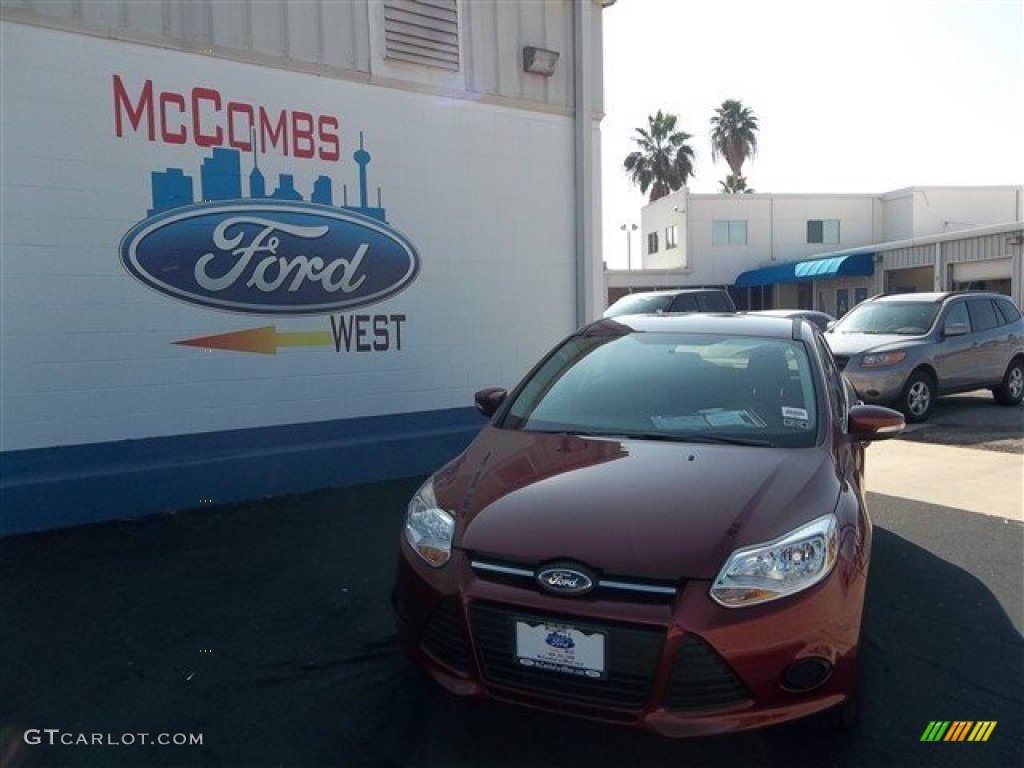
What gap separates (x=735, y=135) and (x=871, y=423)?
4751 cm

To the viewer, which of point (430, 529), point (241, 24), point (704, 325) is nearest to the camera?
point (430, 529)

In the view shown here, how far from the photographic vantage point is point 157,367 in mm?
5867

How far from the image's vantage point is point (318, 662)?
351 cm

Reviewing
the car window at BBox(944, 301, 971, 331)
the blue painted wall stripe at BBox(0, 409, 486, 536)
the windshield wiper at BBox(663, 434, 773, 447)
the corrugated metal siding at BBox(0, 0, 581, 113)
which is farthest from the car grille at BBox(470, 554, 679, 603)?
the car window at BBox(944, 301, 971, 331)

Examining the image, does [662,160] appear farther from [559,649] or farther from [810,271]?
[559,649]

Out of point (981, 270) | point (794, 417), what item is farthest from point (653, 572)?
point (981, 270)

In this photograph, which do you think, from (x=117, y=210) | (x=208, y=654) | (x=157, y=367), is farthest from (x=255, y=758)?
(x=117, y=210)

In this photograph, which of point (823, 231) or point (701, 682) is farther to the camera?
point (823, 231)

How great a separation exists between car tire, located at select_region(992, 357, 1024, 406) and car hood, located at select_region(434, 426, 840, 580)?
978cm

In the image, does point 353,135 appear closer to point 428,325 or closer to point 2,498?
point 428,325

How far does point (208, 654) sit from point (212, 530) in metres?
1.95

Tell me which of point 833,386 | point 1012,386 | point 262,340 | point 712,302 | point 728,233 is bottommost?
point 1012,386

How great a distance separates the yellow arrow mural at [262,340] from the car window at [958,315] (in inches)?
332

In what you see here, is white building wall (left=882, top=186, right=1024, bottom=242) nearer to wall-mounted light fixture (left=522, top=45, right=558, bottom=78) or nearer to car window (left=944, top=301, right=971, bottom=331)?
car window (left=944, top=301, right=971, bottom=331)
